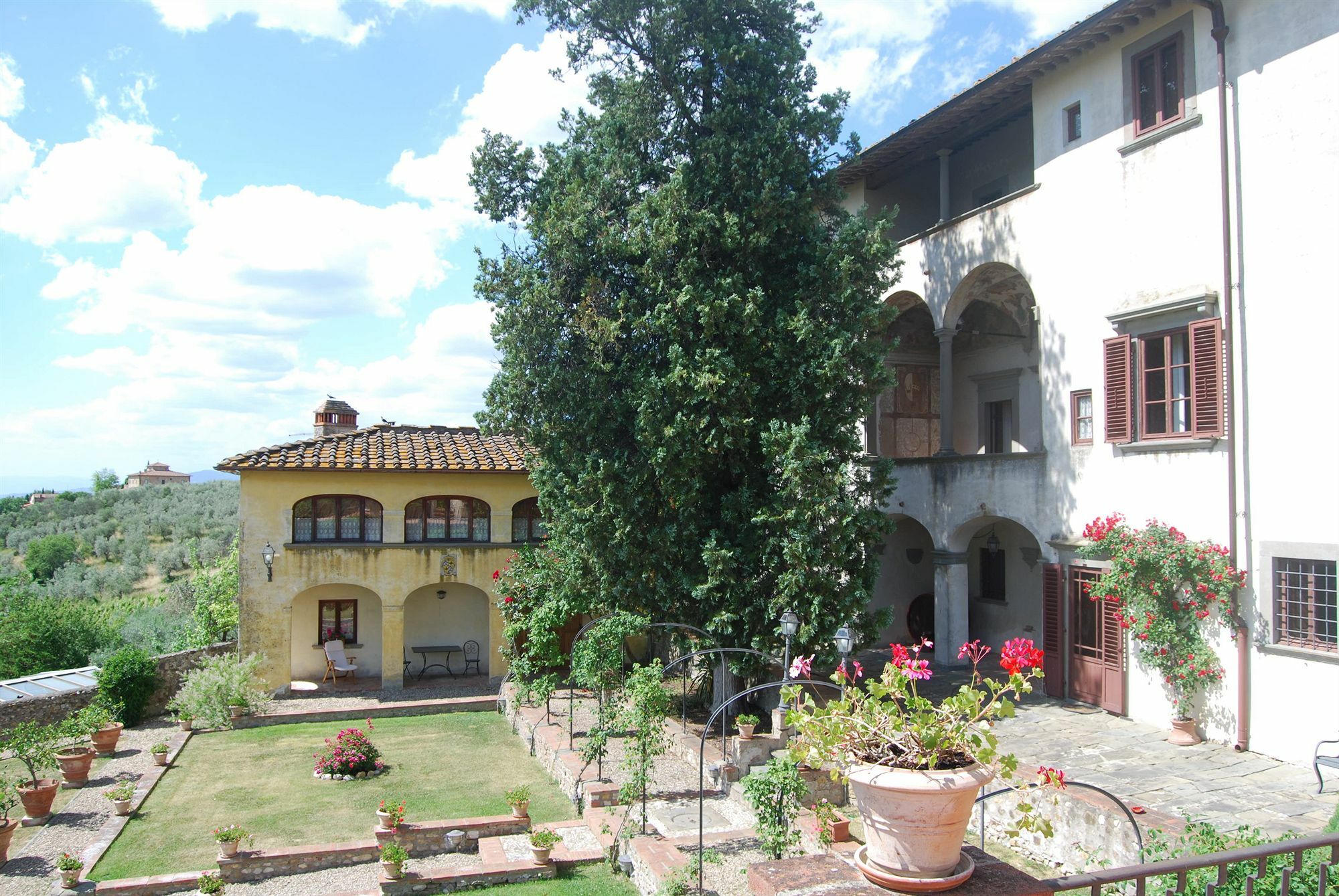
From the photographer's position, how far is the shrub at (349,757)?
1458 cm

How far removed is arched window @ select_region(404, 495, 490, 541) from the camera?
2092cm

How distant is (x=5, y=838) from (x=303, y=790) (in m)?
3.84

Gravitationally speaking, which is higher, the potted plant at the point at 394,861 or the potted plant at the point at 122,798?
the potted plant at the point at 394,861

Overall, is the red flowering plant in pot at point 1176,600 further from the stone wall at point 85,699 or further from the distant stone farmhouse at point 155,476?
the distant stone farmhouse at point 155,476

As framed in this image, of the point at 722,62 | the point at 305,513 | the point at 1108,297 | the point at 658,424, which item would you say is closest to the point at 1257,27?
the point at 1108,297

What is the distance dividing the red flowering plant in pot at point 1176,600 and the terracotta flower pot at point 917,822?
10.1 m

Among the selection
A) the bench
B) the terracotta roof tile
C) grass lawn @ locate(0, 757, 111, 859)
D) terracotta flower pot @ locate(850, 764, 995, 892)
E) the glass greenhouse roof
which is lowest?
grass lawn @ locate(0, 757, 111, 859)

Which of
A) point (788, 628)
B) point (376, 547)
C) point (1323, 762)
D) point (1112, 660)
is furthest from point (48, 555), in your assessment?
point (1323, 762)

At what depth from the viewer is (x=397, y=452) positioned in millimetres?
21484

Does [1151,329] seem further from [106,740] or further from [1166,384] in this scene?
[106,740]

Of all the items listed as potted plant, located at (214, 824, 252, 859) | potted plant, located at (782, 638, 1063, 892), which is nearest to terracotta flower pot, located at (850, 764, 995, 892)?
potted plant, located at (782, 638, 1063, 892)

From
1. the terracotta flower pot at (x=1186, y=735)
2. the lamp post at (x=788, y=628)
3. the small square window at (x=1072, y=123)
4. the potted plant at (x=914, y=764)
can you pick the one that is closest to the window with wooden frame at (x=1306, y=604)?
the terracotta flower pot at (x=1186, y=735)

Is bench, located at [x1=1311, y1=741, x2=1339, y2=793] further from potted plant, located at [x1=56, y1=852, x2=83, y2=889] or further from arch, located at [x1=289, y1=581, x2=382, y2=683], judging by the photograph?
arch, located at [x1=289, y1=581, x2=382, y2=683]

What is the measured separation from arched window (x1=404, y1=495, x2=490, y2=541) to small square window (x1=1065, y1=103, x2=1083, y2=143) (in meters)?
14.4
